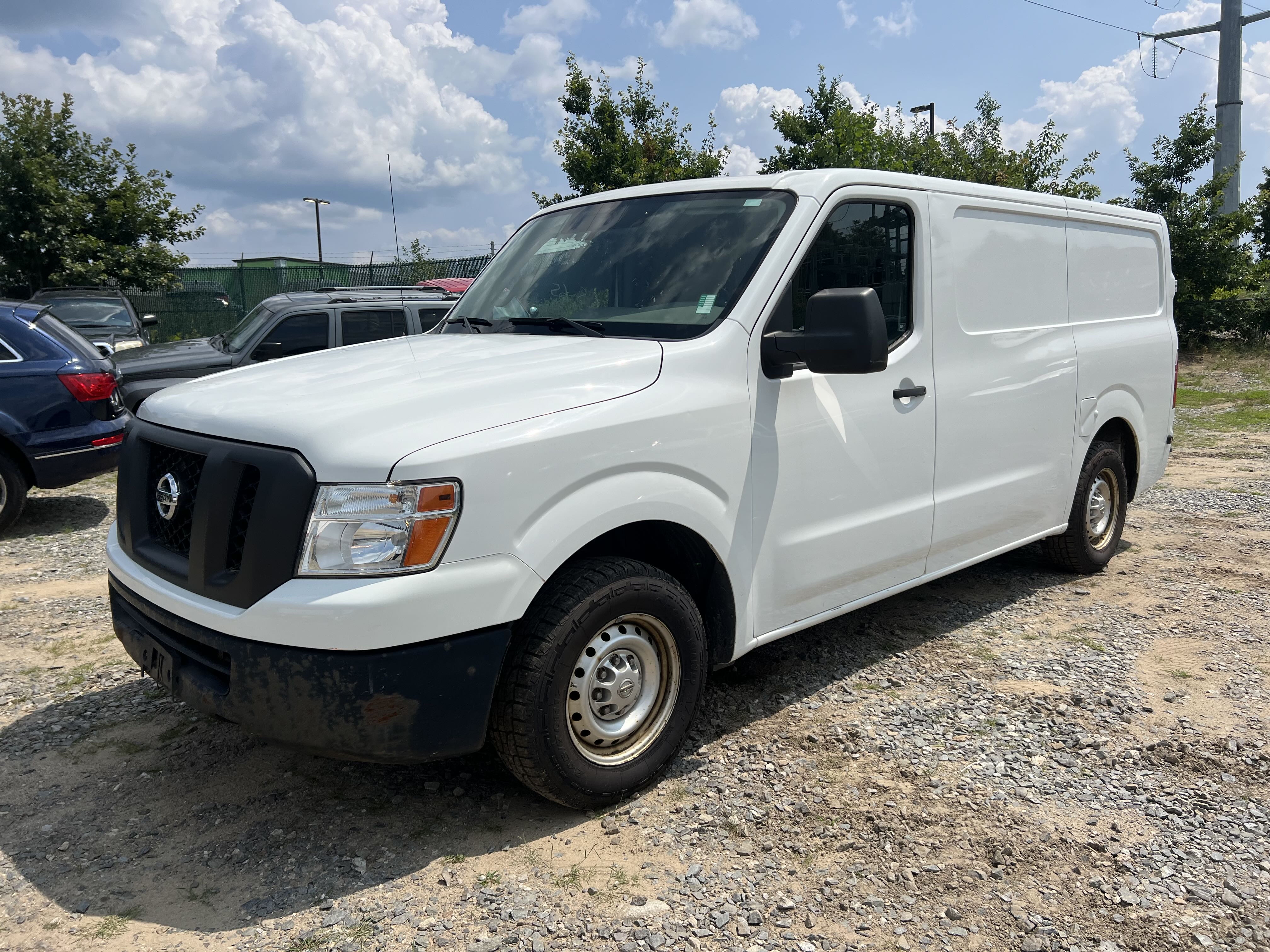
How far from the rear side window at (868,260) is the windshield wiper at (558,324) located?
770 mm

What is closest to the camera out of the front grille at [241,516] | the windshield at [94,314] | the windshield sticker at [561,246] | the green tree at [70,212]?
the front grille at [241,516]

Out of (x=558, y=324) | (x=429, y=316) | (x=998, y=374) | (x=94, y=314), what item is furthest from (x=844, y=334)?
(x=94, y=314)

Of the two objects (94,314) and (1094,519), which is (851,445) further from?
(94,314)

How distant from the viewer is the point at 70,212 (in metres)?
21.5

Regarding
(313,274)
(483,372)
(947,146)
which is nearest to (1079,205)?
(483,372)

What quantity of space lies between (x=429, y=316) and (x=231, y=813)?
737 centimetres

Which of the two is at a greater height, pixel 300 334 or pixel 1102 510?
pixel 300 334

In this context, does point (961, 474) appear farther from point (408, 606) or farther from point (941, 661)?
point (408, 606)

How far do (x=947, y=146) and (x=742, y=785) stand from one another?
820 inches

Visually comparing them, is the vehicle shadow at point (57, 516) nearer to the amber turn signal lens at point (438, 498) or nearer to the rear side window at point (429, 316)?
the rear side window at point (429, 316)

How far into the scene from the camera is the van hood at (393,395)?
2684 millimetres

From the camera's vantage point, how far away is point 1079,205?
5.30 metres

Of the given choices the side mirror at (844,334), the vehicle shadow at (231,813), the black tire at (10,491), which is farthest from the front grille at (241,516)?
the black tire at (10,491)

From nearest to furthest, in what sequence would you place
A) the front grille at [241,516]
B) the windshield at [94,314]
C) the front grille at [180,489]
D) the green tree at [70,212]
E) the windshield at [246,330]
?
the front grille at [241,516]
the front grille at [180,489]
the windshield at [246,330]
the windshield at [94,314]
the green tree at [70,212]
